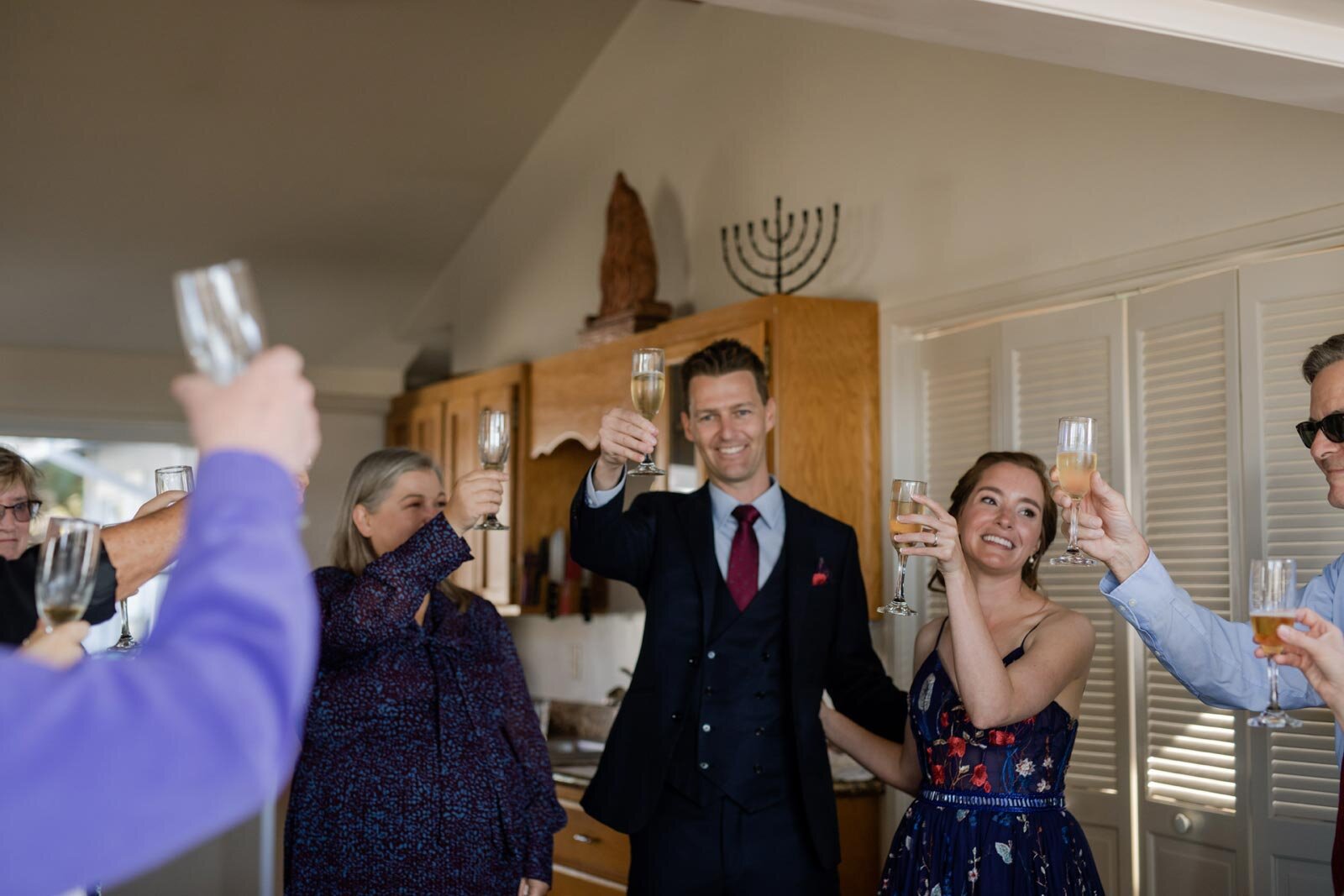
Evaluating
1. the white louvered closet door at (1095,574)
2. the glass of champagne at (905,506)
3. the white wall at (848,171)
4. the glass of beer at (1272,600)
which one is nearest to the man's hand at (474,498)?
the glass of champagne at (905,506)

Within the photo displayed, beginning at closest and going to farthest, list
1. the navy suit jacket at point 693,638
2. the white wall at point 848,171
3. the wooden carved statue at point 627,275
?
the navy suit jacket at point 693,638 < the white wall at point 848,171 < the wooden carved statue at point 627,275

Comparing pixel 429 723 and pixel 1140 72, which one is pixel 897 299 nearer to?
pixel 1140 72

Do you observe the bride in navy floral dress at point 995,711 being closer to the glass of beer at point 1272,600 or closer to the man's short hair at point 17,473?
the glass of beer at point 1272,600

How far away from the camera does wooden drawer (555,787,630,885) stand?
4039mm

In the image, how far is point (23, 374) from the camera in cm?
577

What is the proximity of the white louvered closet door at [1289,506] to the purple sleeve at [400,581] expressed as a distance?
1.76m

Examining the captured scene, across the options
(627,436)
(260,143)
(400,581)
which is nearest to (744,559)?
(627,436)

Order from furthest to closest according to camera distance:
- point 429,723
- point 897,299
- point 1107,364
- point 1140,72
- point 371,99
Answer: point 371,99, point 897,299, point 1107,364, point 429,723, point 1140,72

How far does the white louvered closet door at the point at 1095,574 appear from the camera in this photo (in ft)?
10.7

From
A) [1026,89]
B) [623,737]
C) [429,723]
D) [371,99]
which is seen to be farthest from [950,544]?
[371,99]

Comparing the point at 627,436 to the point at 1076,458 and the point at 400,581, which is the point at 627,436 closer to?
the point at 400,581

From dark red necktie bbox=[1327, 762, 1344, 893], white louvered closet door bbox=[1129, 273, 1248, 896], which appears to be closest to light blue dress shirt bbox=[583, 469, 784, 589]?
white louvered closet door bbox=[1129, 273, 1248, 896]

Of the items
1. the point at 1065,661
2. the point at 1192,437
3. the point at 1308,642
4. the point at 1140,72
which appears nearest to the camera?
the point at 1308,642

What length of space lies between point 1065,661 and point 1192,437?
94cm
